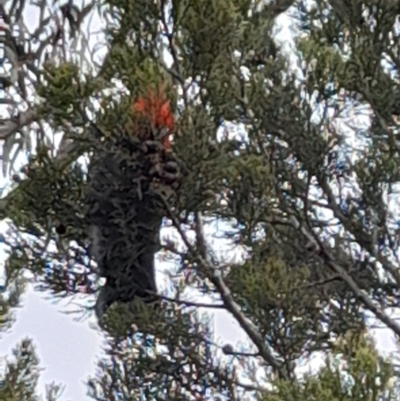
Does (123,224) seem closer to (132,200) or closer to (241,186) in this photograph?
(132,200)

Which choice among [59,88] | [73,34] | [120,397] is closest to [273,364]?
[120,397]

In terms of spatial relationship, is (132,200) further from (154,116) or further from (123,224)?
(154,116)

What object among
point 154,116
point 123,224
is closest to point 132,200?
point 123,224

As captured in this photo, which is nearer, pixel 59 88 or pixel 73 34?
pixel 59 88

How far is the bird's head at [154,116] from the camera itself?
134 centimetres

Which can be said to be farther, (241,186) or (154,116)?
(241,186)

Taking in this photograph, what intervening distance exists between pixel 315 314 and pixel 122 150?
51cm

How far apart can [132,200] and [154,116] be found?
0.57 feet

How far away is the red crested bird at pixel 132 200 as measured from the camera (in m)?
1.37

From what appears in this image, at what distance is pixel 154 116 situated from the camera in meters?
1.35

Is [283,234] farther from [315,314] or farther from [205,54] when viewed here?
[205,54]

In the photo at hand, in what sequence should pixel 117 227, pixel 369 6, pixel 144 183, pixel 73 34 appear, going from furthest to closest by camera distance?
1. pixel 73 34
2. pixel 369 6
3. pixel 117 227
4. pixel 144 183

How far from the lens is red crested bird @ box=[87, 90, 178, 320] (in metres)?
1.37

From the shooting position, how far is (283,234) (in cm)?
192
